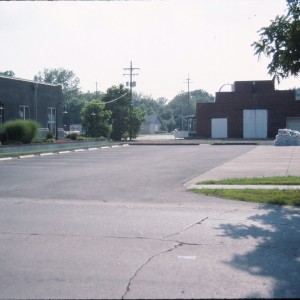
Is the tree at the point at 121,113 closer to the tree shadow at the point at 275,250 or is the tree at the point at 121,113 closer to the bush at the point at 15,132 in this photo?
the bush at the point at 15,132

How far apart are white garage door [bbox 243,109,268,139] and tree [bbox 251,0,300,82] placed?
5008 centimetres

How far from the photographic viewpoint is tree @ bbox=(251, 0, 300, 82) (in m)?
10.8

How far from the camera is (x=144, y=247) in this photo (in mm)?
6910

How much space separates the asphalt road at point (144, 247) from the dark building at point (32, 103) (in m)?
28.0

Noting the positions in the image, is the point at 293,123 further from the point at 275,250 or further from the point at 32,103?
the point at 275,250

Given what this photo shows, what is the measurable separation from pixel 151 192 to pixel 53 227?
5026 millimetres

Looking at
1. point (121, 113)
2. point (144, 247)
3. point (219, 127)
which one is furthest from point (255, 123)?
point (144, 247)

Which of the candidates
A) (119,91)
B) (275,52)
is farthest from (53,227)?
(119,91)

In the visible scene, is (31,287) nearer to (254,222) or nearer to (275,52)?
(254,222)

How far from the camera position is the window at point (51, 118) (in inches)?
1821

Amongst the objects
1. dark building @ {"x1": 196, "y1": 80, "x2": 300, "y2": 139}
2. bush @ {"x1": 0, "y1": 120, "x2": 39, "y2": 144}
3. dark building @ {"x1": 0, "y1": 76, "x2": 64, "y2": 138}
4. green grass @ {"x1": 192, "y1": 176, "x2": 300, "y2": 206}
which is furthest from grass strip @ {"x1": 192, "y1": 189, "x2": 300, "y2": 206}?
dark building @ {"x1": 196, "y1": 80, "x2": 300, "y2": 139}

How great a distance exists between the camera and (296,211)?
394 inches

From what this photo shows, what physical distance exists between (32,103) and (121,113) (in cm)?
2003

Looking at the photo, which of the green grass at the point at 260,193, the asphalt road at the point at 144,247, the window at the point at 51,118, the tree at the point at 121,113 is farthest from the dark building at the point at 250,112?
the asphalt road at the point at 144,247
